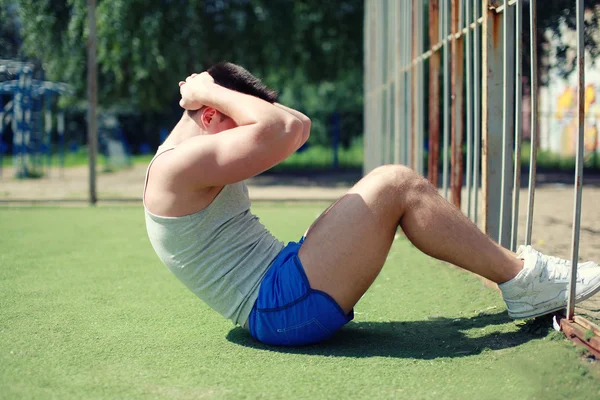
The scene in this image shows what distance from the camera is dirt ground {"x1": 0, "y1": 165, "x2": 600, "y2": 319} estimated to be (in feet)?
20.7

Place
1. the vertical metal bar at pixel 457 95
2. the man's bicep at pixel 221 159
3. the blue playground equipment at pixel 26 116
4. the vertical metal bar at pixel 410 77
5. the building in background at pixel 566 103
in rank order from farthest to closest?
the blue playground equipment at pixel 26 116 < the building in background at pixel 566 103 < the vertical metal bar at pixel 410 77 < the vertical metal bar at pixel 457 95 < the man's bicep at pixel 221 159

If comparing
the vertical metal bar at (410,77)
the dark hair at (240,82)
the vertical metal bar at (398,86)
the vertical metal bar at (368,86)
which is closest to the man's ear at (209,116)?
the dark hair at (240,82)

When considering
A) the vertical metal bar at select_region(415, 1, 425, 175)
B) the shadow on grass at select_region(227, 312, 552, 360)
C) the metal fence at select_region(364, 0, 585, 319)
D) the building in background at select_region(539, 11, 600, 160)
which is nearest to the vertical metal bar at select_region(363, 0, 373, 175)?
the metal fence at select_region(364, 0, 585, 319)

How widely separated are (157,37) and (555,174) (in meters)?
9.44

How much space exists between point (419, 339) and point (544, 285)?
605 millimetres

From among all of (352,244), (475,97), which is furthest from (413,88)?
(352,244)

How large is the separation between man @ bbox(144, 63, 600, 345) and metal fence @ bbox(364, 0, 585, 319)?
0.30 meters

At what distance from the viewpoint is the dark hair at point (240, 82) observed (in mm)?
3137

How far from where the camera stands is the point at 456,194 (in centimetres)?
562

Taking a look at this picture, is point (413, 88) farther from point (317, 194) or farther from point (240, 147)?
point (317, 194)

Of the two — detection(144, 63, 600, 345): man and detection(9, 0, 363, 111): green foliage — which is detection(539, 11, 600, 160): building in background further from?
detection(144, 63, 600, 345): man

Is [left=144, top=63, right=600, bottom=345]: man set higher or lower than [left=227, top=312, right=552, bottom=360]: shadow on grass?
higher

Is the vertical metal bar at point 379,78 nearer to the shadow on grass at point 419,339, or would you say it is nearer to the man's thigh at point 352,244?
the shadow on grass at point 419,339

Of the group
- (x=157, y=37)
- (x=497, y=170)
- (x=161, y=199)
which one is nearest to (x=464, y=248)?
(x=161, y=199)
